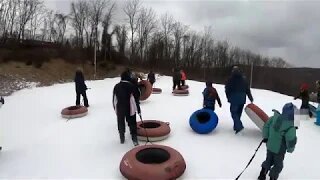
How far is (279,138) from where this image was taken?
476 centimetres

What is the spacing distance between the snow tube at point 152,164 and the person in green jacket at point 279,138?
1.48 meters

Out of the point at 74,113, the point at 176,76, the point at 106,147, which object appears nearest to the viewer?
the point at 106,147

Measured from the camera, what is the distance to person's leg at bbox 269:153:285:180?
485cm

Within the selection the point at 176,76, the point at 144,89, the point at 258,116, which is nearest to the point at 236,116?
the point at 258,116

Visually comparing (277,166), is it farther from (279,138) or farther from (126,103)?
(126,103)

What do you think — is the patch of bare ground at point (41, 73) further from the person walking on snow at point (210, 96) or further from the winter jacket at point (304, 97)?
the winter jacket at point (304, 97)

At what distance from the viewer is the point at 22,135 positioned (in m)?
7.96

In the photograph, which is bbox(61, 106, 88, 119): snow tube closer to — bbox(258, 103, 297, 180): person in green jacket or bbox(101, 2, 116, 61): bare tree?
bbox(258, 103, 297, 180): person in green jacket

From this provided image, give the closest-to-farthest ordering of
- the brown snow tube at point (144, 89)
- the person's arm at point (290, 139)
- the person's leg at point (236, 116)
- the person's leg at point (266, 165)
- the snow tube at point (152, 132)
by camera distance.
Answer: the person's arm at point (290, 139) → the person's leg at point (266, 165) → the snow tube at point (152, 132) → the person's leg at point (236, 116) → the brown snow tube at point (144, 89)

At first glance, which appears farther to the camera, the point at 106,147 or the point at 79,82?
the point at 79,82

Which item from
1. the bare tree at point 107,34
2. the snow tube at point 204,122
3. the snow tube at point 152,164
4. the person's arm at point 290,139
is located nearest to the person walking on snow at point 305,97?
the snow tube at point 204,122

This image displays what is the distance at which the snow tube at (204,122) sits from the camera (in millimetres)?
7668

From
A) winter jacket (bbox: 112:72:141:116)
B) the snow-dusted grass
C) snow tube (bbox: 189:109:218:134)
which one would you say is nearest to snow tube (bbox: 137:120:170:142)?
the snow-dusted grass

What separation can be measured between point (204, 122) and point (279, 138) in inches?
128
